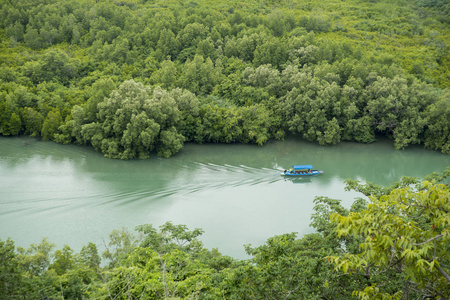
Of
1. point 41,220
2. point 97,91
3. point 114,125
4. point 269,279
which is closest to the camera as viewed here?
point 269,279

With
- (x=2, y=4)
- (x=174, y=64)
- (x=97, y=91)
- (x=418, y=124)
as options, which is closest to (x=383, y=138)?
(x=418, y=124)

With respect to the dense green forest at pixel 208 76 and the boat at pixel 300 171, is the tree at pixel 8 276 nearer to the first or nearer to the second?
the dense green forest at pixel 208 76

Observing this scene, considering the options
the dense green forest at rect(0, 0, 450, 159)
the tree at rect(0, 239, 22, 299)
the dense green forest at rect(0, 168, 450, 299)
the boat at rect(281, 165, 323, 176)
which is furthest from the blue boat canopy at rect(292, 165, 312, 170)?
the tree at rect(0, 239, 22, 299)

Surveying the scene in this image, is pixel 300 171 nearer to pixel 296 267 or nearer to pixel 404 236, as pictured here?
pixel 296 267

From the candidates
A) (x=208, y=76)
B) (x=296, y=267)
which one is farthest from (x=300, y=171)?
(x=296, y=267)

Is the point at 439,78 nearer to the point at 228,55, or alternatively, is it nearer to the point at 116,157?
the point at 228,55

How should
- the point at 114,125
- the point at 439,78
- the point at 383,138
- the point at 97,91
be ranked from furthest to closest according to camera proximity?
1. the point at 439,78
2. the point at 383,138
3. the point at 97,91
4. the point at 114,125
